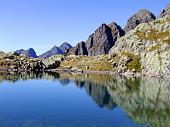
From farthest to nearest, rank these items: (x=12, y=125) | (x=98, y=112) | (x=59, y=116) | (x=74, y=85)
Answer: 1. (x=74, y=85)
2. (x=98, y=112)
3. (x=59, y=116)
4. (x=12, y=125)

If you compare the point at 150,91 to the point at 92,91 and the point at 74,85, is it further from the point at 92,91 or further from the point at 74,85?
the point at 74,85

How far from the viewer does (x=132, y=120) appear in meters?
88.6

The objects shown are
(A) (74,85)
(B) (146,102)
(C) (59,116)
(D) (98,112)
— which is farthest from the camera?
(A) (74,85)

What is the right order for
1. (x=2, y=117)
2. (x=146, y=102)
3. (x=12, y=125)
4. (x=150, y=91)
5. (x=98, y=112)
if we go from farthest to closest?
1. (x=150, y=91)
2. (x=146, y=102)
3. (x=98, y=112)
4. (x=2, y=117)
5. (x=12, y=125)

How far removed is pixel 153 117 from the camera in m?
94.4

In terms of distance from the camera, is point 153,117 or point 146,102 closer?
point 153,117

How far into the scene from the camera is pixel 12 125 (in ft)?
250

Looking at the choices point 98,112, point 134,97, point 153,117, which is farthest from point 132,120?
point 134,97

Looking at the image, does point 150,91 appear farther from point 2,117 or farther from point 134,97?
point 2,117

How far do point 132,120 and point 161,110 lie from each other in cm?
2243

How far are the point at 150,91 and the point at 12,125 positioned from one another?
319 ft

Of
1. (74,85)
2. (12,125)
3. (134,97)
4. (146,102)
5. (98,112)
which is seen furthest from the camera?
(74,85)

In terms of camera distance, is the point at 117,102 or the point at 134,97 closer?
the point at 117,102

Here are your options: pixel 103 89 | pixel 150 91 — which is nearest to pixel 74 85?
pixel 103 89
